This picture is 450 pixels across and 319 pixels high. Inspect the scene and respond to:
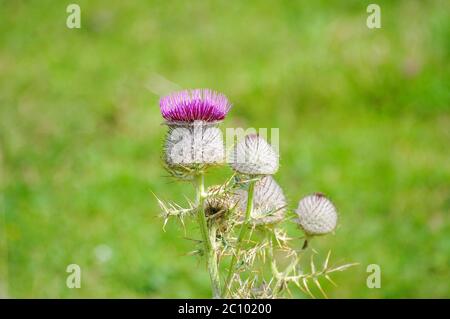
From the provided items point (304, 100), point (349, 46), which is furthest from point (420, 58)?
point (304, 100)

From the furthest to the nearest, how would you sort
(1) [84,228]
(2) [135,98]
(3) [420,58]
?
1. (2) [135,98]
2. (3) [420,58]
3. (1) [84,228]

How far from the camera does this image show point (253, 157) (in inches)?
85.7

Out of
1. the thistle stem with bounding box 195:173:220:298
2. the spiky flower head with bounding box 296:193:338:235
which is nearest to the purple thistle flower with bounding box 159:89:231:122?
the thistle stem with bounding box 195:173:220:298

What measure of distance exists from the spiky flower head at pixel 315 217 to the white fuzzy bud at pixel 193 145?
44 centimetres

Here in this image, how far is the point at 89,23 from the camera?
796 cm

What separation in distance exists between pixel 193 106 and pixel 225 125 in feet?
14.2

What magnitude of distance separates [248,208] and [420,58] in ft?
15.4

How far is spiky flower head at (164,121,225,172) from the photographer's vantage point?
7.19 ft

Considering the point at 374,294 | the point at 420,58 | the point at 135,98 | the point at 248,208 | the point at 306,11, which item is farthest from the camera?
the point at 306,11

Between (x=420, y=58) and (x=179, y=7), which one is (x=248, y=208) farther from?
(x=179, y=7)

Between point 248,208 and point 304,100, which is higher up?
point 304,100

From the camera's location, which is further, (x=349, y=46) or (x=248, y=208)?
(x=349, y=46)

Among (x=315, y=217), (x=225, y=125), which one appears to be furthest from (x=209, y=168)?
(x=225, y=125)

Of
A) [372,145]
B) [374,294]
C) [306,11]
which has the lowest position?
[374,294]
